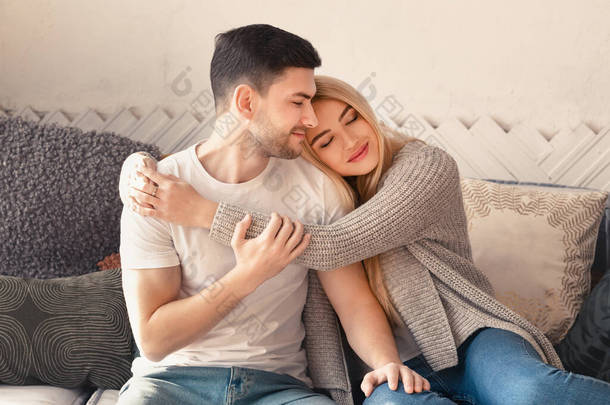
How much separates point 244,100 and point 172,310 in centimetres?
45

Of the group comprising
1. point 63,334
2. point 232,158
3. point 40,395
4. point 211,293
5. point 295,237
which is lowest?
point 40,395

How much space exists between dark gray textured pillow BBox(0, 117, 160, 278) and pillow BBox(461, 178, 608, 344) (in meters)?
0.99

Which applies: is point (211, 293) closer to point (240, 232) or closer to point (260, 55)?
point (240, 232)

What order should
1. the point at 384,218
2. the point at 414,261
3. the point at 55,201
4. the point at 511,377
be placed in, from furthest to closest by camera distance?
the point at 55,201, the point at 414,261, the point at 384,218, the point at 511,377

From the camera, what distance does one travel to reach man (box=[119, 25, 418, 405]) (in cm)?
122

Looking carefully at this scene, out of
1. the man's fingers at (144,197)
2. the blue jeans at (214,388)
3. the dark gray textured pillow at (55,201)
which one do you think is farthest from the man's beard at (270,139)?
the dark gray textured pillow at (55,201)

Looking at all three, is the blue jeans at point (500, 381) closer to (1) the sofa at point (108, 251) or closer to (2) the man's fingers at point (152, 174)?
(1) the sofa at point (108, 251)

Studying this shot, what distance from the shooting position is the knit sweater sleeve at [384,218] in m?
1.24

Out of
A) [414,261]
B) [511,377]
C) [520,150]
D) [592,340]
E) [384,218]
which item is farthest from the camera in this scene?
[520,150]

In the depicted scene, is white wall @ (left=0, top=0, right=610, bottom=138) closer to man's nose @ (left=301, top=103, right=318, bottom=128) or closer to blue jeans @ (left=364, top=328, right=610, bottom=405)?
man's nose @ (left=301, top=103, right=318, bottom=128)

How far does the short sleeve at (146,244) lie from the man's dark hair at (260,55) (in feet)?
1.04

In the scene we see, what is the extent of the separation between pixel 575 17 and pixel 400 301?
1145 mm

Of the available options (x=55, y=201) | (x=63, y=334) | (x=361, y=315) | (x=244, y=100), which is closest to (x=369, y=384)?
(x=361, y=315)

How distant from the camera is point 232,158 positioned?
1.36 metres
